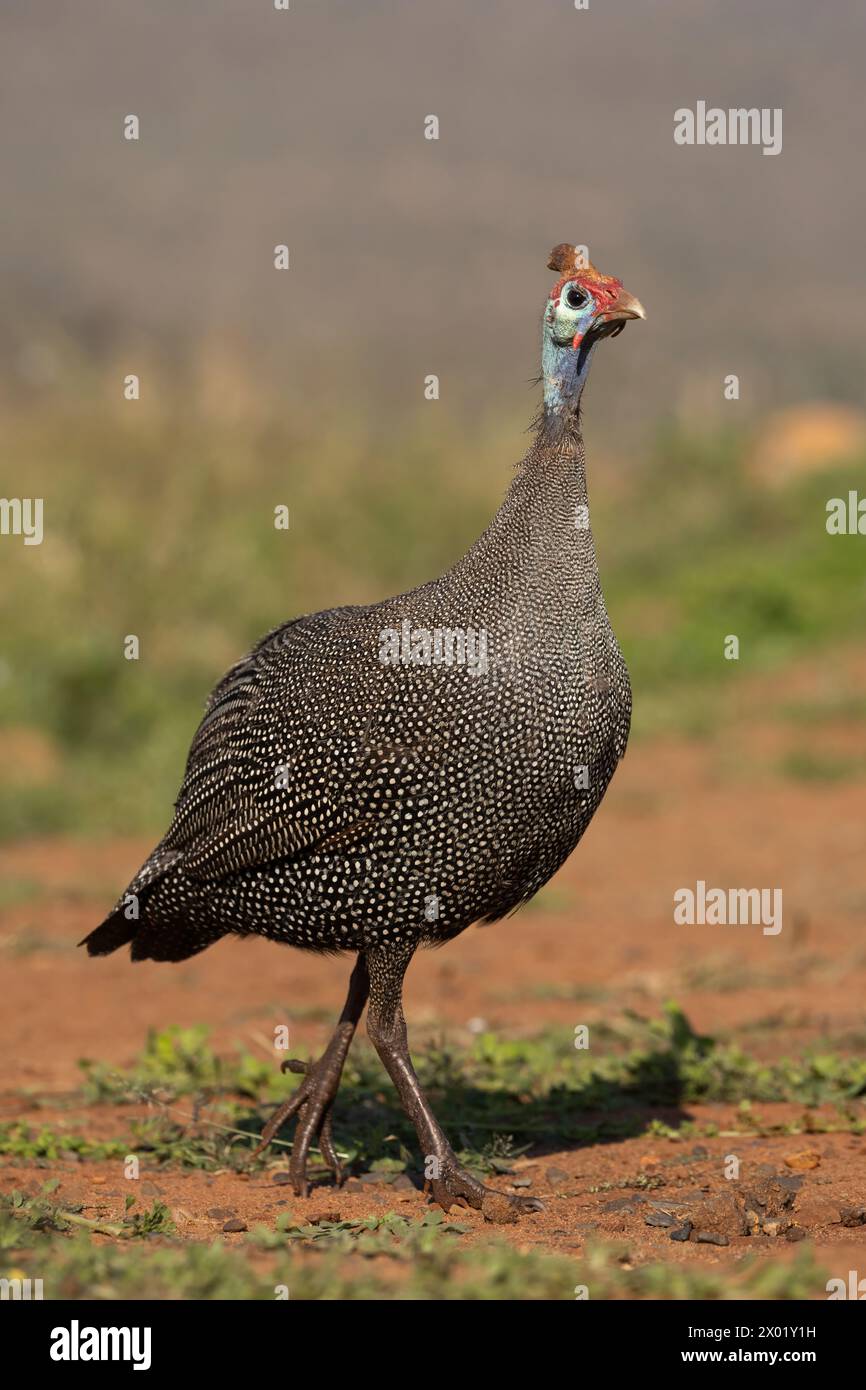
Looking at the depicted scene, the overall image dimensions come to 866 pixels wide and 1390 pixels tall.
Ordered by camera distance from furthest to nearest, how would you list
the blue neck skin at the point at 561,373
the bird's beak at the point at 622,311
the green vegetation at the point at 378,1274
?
the blue neck skin at the point at 561,373 → the bird's beak at the point at 622,311 → the green vegetation at the point at 378,1274

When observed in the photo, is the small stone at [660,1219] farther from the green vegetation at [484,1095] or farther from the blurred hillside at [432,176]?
the blurred hillside at [432,176]

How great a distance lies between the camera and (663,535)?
15.0 meters

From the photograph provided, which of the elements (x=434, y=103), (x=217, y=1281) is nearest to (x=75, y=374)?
(x=217, y=1281)

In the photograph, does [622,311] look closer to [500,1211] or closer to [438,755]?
[438,755]

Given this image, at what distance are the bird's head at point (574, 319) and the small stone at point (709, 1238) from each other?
196 cm

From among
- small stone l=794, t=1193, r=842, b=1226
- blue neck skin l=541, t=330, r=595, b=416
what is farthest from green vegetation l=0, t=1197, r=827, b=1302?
blue neck skin l=541, t=330, r=595, b=416

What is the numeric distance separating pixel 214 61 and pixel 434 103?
551cm

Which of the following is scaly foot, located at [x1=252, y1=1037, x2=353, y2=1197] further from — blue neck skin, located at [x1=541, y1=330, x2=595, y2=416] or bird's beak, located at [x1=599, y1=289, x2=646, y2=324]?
bird's beak, located at [x1=599, y1=289, x2=646, y2=324]

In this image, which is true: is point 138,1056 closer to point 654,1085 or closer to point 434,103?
point 654,1085

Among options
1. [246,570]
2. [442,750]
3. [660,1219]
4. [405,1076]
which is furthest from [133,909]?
[246,570]

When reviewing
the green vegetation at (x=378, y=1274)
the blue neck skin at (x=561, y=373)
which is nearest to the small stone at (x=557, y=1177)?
the green vegetation at (x=378, y=1274)

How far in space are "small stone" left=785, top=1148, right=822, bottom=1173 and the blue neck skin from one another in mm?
1993

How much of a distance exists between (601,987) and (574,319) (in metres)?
3.07

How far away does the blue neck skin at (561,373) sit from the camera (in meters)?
4.39
